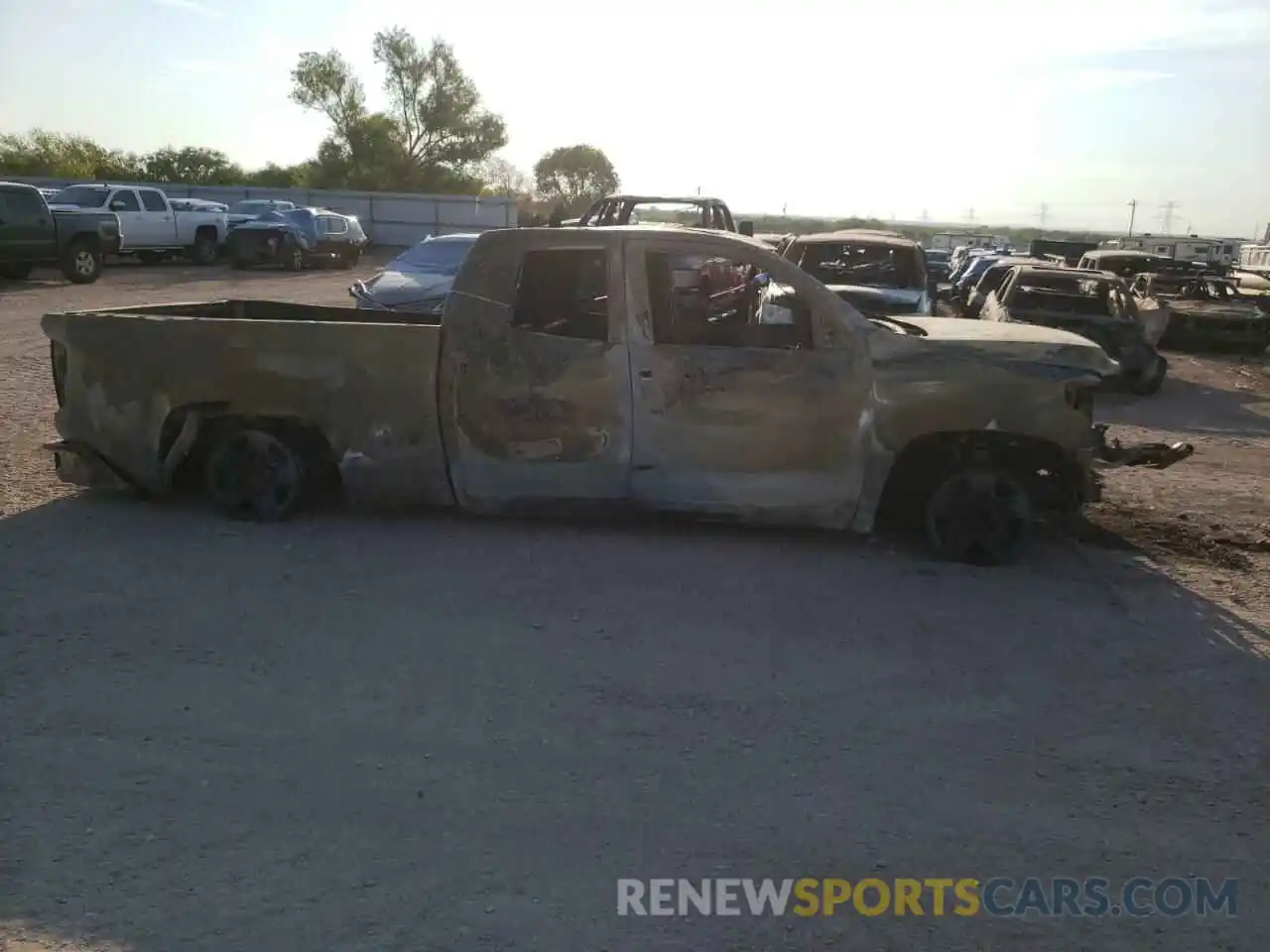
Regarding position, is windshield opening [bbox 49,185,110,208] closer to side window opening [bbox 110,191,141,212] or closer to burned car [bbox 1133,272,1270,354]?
side window opening [bbox 110,191,141,212]

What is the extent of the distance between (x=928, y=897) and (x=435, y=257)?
45.6 feet

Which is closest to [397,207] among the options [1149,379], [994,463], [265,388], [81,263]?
[81,263]

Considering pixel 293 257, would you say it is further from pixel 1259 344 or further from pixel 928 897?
pixel 928 897

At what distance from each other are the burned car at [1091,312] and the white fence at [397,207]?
31.8 metres

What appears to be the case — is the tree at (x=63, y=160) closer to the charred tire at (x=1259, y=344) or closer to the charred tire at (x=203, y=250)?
the charred tire at (x=203, y=250)

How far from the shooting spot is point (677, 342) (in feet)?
20.2

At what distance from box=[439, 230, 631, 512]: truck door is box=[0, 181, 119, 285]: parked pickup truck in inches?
705

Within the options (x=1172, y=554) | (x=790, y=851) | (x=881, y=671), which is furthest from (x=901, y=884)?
(x=1172, y=554)

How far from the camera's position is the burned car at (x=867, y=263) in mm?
12422

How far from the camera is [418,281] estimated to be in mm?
14820

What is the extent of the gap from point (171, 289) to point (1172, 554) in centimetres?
2196

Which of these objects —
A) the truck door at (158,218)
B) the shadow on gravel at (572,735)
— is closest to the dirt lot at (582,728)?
the shadow on gravel at (572,735)

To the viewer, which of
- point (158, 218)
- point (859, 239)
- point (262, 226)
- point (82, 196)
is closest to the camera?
point (859, 239)

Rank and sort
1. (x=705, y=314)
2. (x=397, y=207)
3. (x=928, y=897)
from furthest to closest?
(x=397, y=207), (x=705, y=314), (x=928, y=897)
